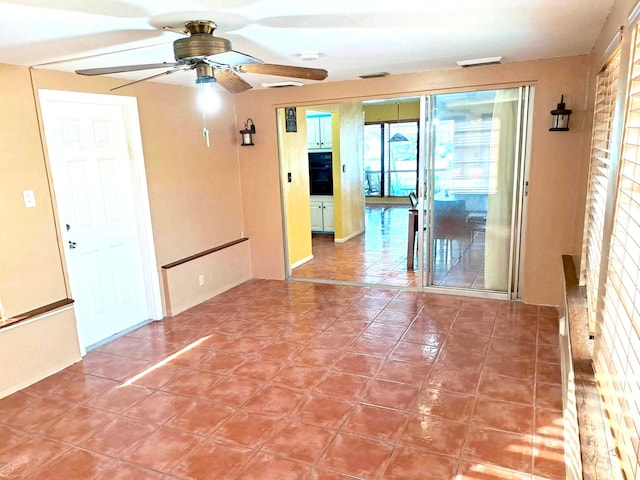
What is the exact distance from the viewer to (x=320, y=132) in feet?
26.0

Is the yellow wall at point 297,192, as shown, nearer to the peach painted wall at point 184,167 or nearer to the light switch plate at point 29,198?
the peach painted wall at point 184,167

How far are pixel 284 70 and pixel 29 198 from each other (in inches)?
86.2

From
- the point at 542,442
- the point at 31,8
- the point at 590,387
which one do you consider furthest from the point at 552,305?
the point at 31,8

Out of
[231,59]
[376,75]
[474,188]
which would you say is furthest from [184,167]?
[474,188]

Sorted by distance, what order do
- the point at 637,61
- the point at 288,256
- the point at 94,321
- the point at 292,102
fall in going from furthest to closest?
the point at 288,256 → the point at 292,102 → the point at 94,321 → the point at 637,61

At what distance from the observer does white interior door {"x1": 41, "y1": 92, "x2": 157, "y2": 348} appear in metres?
3.60

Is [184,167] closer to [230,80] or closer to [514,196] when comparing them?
[230,80]

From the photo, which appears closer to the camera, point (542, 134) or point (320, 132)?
point (542, 134)

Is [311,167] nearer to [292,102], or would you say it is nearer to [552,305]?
[292,102]

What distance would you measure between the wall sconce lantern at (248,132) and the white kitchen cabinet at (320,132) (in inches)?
108

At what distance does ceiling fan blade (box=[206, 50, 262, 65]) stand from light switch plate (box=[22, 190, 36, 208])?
6.17 feet

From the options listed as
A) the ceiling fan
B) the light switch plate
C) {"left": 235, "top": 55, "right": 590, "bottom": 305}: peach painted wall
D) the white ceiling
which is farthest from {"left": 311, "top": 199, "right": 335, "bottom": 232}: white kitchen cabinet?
the ceiling fan

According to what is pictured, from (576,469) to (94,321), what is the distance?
12.1 ft

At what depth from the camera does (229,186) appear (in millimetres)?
5355
